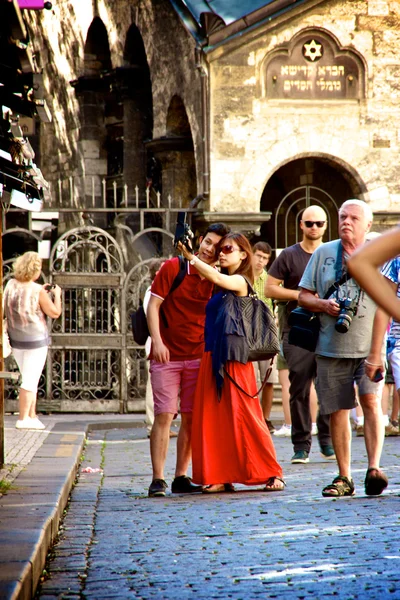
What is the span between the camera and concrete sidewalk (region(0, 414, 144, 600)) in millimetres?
5164

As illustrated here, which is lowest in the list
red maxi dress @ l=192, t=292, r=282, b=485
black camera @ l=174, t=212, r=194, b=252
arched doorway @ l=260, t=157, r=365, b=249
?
red maxi dress @ l=192, t=292, r=282, b=485

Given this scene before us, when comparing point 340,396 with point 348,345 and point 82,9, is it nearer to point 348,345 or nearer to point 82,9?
point 348,345

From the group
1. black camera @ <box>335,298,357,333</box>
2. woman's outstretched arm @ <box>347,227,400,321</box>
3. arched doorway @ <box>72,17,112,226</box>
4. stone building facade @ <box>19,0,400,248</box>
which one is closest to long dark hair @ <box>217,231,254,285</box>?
black camera @ <box>335,298,357,333</box>

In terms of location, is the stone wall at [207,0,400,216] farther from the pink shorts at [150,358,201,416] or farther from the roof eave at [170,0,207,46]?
the pink shorts at [150,358,201,416]

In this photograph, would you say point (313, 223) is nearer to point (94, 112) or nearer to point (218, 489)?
point (218, 489)

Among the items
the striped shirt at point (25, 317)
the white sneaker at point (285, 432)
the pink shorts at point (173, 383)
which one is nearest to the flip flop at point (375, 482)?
the pink shorts at point (173, 383)

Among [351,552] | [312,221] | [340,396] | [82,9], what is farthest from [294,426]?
[82,9]

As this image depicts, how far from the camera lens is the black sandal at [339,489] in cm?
821

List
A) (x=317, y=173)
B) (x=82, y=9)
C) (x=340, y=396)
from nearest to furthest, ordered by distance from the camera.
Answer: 1. (x=340, y=396)
2. (x=317, y=173)
3. (x=82, y=9)

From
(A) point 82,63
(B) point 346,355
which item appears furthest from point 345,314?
(A) point 82,63

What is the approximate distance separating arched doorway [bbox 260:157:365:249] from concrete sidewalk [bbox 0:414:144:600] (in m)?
7.06

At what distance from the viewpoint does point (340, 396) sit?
839 cm

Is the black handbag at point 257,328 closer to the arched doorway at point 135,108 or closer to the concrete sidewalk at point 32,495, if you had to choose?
the concrete sidewalk at point 32,495

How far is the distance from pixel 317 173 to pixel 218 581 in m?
16.1
